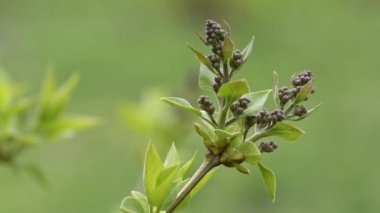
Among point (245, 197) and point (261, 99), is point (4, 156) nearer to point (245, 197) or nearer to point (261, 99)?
point (261, 99)

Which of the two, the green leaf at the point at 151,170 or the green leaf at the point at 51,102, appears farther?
the green leaf at the point at 51,102

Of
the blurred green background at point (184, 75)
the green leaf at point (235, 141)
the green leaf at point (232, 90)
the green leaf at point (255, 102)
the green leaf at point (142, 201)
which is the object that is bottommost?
the blurred green background at point (184, 75)

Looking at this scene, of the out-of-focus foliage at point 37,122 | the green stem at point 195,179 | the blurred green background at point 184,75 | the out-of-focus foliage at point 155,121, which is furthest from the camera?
the blurred green background at point 184,75

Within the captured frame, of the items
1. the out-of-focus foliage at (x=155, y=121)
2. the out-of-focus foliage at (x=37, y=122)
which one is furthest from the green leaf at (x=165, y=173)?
the out-of-focus foliage at (x=155, y=121)

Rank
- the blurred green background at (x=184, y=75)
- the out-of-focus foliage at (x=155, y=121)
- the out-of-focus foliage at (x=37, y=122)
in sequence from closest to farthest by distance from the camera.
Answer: the out-of-focus foliage at (x=37, y=122) → the out-of-focus foliage at (x=155, y=121) → the blurred green background at (x=184, y=75)

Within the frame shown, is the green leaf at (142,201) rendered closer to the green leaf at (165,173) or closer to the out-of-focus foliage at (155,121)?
the green leaf at (165,173)
